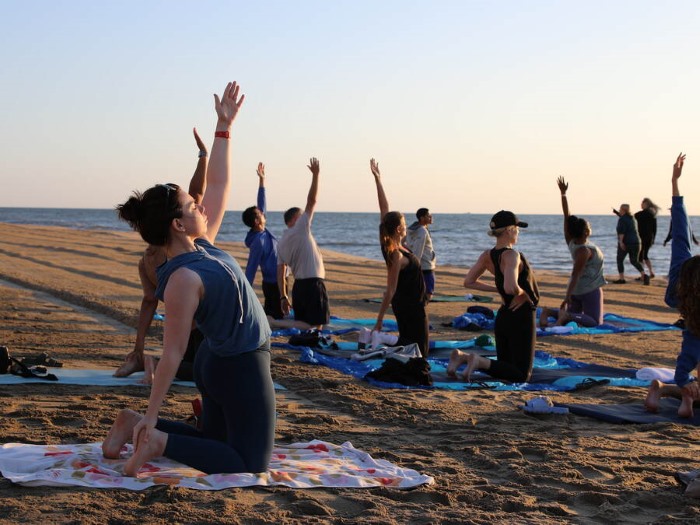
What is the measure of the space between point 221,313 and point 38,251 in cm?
2493

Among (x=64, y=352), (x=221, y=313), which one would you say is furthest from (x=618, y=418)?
(x=64, y=352)

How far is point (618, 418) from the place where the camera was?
6.44 meters

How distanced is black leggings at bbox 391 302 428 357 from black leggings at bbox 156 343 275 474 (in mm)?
4293

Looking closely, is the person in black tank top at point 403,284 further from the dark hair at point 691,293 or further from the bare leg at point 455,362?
the dark hair at point 691,293

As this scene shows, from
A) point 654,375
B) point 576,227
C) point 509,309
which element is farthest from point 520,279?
point 576,227

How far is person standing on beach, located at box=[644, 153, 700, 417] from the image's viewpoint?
5117 mm

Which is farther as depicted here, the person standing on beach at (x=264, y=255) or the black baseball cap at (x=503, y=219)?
the person standing on beach at (x=264, y=255)

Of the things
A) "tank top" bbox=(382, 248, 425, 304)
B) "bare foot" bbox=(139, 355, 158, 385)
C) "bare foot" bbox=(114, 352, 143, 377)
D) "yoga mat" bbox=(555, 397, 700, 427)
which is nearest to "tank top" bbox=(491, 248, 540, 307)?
"tank top" bbox=(382, 248, 425, 304)

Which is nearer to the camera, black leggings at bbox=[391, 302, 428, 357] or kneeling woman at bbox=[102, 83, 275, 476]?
kneeling woman at bbox=[102, 83, 275, 476]

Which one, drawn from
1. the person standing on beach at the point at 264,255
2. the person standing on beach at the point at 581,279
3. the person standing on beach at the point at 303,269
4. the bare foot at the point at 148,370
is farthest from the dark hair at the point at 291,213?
the bare foot at the point at 148,370

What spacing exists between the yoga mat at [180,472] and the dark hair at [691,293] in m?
1.84

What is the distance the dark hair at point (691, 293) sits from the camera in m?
5.07

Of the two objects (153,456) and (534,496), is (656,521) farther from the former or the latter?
(153,456)

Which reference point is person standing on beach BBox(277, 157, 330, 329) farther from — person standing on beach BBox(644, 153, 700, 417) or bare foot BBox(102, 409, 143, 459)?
bare foot BBox(102, 409, 143, 459)
